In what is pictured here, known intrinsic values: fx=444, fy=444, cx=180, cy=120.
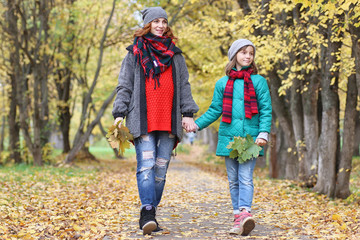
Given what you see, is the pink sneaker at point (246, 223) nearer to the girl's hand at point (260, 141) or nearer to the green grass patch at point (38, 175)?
the girl's hand at point (260, 141)

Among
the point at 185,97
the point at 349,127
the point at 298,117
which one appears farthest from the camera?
the point at 298,117

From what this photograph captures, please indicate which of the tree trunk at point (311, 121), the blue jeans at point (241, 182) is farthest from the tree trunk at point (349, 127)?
the blue jeans at point (241, 182)

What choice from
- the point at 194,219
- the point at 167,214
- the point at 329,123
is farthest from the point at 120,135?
the point at 329,123

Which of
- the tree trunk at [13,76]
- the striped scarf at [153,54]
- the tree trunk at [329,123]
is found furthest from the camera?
the tree trunk at [13,76]

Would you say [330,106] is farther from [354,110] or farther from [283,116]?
[283,116]

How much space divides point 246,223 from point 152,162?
3.72 ft

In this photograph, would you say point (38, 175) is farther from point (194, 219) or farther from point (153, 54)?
point (153, 54)

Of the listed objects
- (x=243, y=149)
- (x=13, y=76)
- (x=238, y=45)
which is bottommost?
(x=243, y=149)

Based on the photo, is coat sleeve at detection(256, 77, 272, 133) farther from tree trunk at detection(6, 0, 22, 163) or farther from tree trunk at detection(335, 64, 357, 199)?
tree trunk at detection(6, 0, 22, 163)

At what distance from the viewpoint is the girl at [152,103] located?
4.59m

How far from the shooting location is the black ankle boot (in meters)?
4.39

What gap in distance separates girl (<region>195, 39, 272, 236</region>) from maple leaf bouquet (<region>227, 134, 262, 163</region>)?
8 cm

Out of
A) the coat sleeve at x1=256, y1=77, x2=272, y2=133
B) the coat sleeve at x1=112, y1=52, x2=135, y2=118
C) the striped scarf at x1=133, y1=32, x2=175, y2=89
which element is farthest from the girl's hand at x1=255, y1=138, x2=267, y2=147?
the coat sleeve at x1=112, y1=52, x2=135, y2=118

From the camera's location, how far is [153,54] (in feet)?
15.4
